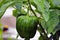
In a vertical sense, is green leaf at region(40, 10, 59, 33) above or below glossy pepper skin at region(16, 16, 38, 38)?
above

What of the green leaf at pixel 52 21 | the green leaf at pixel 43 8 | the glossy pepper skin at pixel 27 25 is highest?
the green leaf at pixel 43 8

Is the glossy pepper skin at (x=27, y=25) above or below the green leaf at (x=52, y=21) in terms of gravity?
below

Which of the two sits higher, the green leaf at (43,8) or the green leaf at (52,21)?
the green leaf at (43,8)

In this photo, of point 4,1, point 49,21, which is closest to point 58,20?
point 49,21

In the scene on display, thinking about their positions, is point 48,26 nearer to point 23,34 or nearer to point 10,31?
point 23,34

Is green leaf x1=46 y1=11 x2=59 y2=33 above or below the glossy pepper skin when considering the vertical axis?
above

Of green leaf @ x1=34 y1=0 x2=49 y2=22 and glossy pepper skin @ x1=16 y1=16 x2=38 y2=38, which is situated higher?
green leaf @ x1=34 y1=0 x2=49 y2=22

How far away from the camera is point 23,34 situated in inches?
17.9

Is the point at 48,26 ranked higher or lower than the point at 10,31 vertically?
higher

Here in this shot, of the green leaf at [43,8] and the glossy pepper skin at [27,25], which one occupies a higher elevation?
the green leaf at [43,8]

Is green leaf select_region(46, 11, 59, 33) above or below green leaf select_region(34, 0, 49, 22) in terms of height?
below

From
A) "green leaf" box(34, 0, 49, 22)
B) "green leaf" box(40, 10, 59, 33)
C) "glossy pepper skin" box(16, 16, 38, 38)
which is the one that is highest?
"green leaf" box(34, 0, 49, 22)

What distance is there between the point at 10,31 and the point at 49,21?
1.24m

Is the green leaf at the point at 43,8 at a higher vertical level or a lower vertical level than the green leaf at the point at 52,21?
higher
